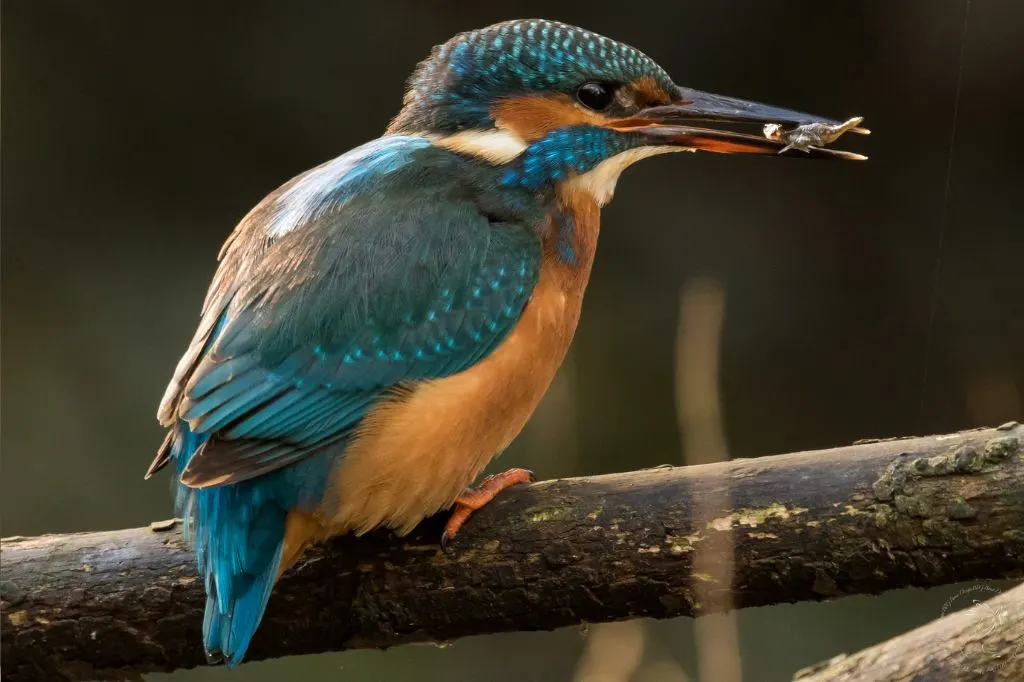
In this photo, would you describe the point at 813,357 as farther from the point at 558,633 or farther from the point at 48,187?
the point at 48,187

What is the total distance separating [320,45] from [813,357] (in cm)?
212

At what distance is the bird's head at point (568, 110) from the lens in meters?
2.31

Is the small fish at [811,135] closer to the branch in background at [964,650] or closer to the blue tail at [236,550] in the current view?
the branch in background at [964,650]

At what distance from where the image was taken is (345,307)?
2.09 meters

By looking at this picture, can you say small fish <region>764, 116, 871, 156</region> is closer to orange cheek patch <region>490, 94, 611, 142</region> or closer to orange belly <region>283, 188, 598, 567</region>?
orange cheek patch <region>490, 94, 611, 142</region>

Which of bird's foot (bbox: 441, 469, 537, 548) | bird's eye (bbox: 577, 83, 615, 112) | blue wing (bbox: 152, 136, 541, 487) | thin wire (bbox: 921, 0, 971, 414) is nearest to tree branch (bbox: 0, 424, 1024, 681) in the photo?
bird's foot (bbox: 441, 469, 537, 548)

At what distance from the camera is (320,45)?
436cm

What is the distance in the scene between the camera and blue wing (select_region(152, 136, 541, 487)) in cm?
200

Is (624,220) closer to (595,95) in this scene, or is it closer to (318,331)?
(595,95)

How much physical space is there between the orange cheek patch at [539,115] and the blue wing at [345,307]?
134mm

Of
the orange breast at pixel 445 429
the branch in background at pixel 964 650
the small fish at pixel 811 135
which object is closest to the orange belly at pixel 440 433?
the orange breast at pixel 445 429

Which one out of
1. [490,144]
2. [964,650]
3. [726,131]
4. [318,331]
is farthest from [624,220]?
[964,650]

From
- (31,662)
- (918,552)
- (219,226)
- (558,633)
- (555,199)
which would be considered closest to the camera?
(918,552)

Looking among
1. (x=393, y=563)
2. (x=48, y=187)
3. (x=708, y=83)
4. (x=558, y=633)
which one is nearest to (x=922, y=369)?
(x=708, y=83)
